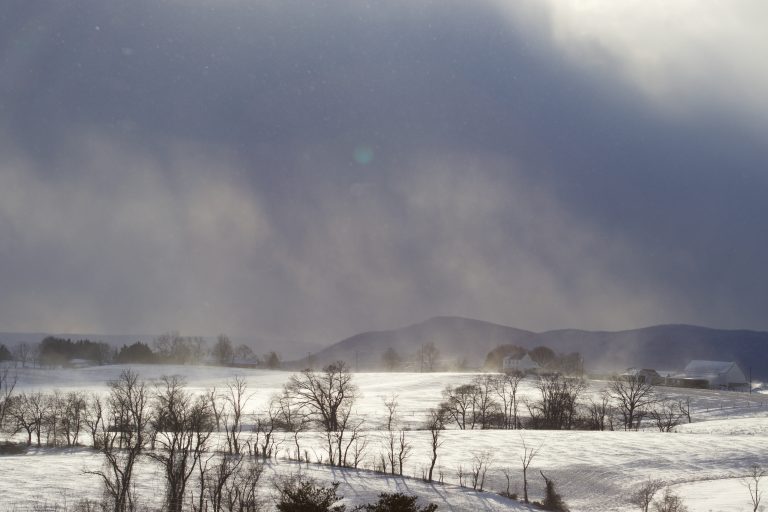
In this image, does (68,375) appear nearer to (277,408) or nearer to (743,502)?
(277,408)

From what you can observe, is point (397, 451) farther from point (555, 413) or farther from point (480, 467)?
point (555, 413)

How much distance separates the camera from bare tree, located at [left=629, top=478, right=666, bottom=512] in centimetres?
5884

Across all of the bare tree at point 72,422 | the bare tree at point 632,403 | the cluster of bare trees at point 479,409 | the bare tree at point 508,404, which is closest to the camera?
the bare tree at point 72,422

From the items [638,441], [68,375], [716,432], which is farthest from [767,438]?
[68,375]

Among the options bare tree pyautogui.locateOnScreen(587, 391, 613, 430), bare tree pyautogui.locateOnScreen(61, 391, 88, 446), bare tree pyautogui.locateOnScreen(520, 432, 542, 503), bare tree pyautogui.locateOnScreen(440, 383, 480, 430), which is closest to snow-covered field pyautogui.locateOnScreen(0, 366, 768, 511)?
bare tree pyautogui.locateOnScreen(520, 432, 542, 503)

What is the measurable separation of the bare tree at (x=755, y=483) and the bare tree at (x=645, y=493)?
7883 mm

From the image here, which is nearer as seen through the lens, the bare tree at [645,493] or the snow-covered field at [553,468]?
the snow-covered field at [553,468]

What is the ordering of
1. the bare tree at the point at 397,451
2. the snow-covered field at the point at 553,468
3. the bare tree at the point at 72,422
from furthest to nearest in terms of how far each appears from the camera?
the bare tree at the point at 72,422 < the bare tree at the point at 397,451 < the snow-covered field at the point at 553,468

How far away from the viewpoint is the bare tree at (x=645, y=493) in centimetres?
5884

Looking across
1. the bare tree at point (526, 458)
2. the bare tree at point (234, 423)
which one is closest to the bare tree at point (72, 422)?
the bare tree at point (234, 423)

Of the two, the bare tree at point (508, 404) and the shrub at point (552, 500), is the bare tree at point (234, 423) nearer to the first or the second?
the shrub at point (552, 500)

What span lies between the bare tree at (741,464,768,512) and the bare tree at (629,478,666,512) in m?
7.88

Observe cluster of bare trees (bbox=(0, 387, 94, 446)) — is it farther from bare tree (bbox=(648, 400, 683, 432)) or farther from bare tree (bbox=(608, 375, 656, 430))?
bare tree (bbox=(648, 400, 683, 432))

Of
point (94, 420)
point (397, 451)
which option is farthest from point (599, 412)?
point (94, 420)
